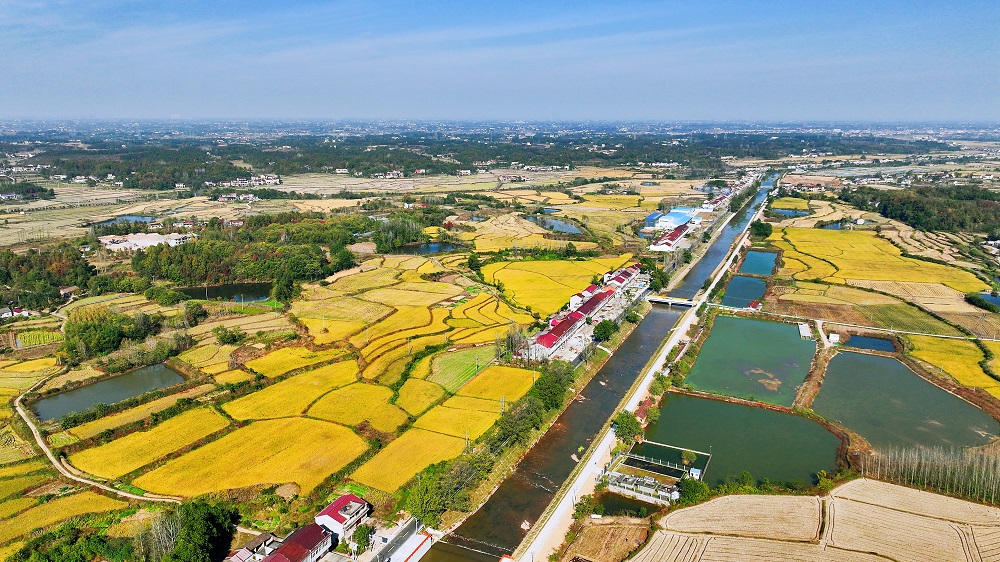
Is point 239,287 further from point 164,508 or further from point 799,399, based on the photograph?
point 799,399

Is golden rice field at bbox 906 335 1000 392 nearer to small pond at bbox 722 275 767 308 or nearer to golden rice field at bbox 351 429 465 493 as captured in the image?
small pond at bbox 722 275 767 308

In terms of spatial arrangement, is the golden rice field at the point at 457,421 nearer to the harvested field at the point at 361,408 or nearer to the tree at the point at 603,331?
the harvested field at the point at 361,408

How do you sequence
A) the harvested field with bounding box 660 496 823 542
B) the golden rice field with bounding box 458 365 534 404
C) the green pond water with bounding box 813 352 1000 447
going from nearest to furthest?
1. the harvested field with bounding box 660 496 823 542
2. the green pond water with bounding box 813 352 1000 447
3. the golden rice field with bounding box 458 365 534 404

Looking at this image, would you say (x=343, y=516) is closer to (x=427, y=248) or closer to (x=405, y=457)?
(x=405, y=457)

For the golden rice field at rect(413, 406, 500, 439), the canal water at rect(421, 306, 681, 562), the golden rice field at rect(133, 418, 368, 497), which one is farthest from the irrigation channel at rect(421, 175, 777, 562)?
the golden rice field at rect(133, 418, 368, 497)

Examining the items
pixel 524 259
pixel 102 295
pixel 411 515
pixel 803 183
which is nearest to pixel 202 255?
pixel 102 295
